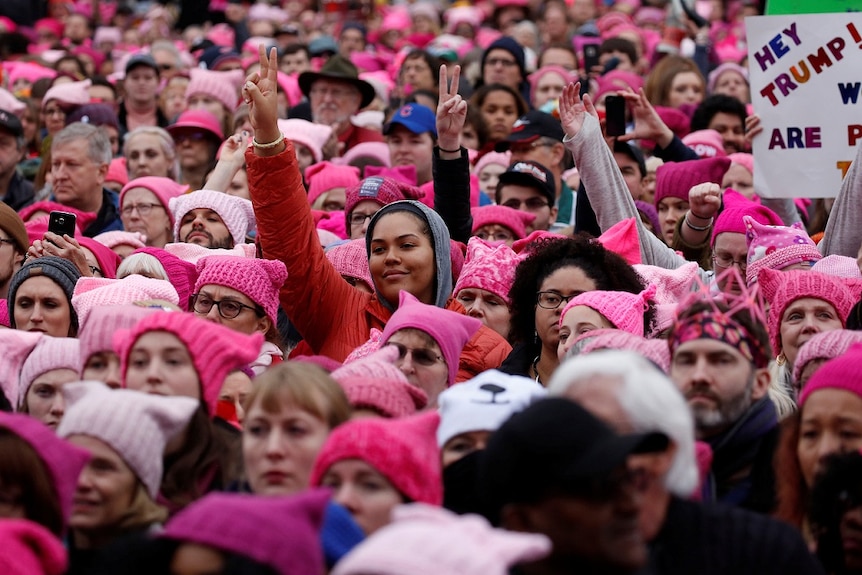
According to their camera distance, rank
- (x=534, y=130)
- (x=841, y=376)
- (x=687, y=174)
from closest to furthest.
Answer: (x=841, y=376) < (x=687, y=174) < (x=534, y=130)

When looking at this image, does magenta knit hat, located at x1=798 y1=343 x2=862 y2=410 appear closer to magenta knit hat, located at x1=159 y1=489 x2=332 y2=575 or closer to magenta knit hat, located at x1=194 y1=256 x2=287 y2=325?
magenta knit hat, located at x1=159 y1=489 x2=332 y2=575

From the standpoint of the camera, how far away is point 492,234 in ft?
28.5

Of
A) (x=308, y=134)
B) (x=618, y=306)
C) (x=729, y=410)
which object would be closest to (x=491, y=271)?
(x=618, y=306)

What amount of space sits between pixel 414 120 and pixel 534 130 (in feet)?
2.55

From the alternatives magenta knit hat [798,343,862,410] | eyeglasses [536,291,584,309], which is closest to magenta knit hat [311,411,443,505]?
magenta knit hat [798,343,862,410]

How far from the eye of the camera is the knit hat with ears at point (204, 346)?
18.1 ft

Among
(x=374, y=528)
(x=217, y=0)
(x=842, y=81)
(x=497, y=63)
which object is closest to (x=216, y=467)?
(x=374, y=528)

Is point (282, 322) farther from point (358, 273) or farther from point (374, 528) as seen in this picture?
point (374, 528)

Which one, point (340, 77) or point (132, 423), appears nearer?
point (132, 423)

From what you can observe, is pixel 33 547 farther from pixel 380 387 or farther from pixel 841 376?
pixel 841 376

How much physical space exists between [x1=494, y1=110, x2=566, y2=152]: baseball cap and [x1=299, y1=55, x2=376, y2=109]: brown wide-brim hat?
1986 mm

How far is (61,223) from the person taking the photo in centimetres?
764

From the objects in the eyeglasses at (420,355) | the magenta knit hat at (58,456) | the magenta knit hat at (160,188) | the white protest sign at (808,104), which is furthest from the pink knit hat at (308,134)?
the magenta knit hat at (58,456)

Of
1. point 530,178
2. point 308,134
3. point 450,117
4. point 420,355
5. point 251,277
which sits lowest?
point 420,355
